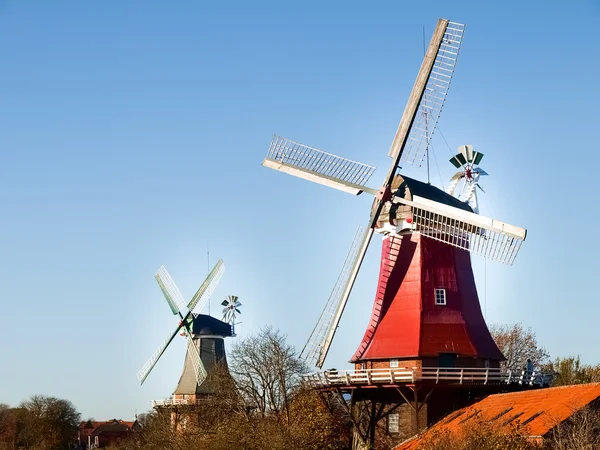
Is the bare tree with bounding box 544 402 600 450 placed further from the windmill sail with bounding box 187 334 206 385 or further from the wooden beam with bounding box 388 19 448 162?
the windmill sail with bounding box 187 334 206 385

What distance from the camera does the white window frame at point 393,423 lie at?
32.5m

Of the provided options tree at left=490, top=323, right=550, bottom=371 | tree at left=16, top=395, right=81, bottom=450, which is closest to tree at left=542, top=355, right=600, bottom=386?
tree at left=490, top=323, right=550, bottom=371

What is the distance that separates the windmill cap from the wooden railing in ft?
69.8

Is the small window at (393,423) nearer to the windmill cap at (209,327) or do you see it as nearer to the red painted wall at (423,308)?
the red painted wall at (423,308)

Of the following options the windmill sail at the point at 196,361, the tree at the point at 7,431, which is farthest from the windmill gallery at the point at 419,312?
the tree at the point at 7,431

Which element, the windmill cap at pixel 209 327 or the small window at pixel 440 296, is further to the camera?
the windmill cap at pixel 209 327

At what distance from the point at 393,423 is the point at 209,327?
23372mm

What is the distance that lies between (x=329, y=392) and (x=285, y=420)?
6.98 feet

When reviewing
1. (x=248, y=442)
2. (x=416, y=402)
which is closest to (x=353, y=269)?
(x=416, y=402)

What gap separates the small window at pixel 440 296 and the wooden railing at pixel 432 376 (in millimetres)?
2310

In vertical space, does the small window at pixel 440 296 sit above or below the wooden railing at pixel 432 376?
above

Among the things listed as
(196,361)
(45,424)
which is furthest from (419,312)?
(45,424)

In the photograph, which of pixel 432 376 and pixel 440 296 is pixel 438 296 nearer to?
pixel 440 296

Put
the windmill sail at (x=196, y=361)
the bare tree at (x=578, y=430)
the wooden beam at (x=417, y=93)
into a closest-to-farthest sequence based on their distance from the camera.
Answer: the bare tree at (x=578, y=430) → the wooden beam at (x=417, y=93) → the windmill sail at (x=196, y=361)
